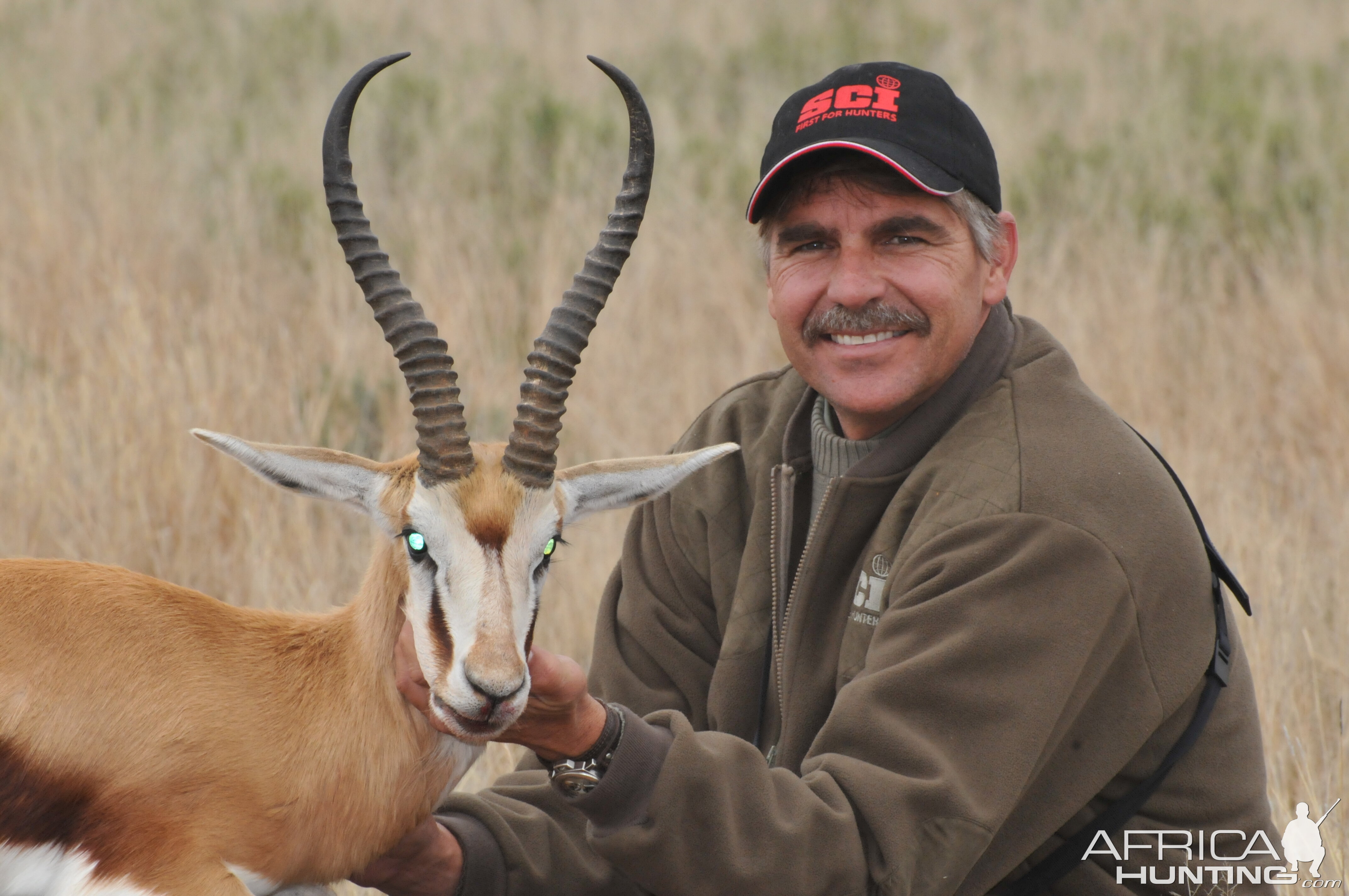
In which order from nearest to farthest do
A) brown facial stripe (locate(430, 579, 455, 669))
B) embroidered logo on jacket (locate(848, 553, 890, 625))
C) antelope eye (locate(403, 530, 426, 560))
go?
1. brown facial stripe (locate(430, 579, 455, 669))
2. antelope eye (locate(403, 530, 426, 560))
3. embroidered logo on jacket (locate(848, 553, 890, 625))

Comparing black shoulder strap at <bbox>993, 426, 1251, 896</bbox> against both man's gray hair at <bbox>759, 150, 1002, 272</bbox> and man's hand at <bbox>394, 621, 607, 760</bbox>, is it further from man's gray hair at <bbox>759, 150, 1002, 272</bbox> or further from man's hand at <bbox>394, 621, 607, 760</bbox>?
man's hand at <bbox>394, 621, 607, 760</bbox>

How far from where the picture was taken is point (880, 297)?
A: 3.67 metres

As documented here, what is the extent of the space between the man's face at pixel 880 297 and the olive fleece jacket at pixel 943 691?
0.38 feet

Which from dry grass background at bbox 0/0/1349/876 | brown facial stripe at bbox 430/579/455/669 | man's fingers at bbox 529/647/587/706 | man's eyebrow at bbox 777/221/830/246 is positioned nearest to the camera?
man's fingers at bbox 529/647/587/706

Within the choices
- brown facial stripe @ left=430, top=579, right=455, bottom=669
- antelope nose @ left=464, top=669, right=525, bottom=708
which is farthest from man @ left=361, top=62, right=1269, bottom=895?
brown facial stripe @ left=430, top=579, right=455, bottom=669

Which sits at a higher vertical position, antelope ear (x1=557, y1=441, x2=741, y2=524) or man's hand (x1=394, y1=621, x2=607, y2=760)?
antelope ear (x1=557, y1=441, x2=741, y2=524)

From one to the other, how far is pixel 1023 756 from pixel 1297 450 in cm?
516

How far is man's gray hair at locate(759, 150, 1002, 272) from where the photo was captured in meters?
3.69

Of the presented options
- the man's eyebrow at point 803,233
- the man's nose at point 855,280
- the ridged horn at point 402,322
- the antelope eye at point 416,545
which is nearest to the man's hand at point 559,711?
the antelope eye at point 416,545

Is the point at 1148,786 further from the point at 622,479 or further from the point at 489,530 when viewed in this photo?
the point at 489,530

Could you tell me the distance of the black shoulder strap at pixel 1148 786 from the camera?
3305 millimetres

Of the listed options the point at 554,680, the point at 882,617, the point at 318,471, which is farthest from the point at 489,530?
the point at 882,617

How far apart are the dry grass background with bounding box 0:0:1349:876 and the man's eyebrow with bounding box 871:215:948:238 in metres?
2.21

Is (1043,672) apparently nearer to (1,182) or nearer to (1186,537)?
(1186,537)
